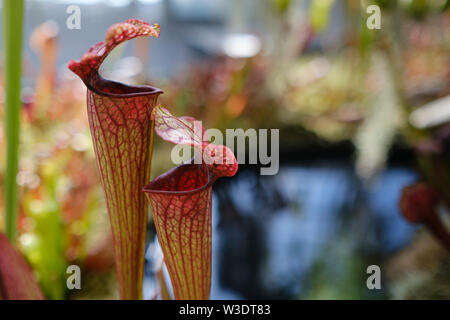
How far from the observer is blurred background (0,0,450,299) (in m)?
0.77

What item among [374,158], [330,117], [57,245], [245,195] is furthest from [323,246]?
[330,117]

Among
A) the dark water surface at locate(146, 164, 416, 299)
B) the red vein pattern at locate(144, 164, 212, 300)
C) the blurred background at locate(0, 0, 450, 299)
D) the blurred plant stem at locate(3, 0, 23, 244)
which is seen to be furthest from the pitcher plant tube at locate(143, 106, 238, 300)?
the dark water surface at locate(146, 164, 416, 299)

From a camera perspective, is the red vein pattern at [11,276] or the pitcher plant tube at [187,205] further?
the red vein pattern at [11,276]

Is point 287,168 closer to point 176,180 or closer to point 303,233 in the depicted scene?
point 303,233

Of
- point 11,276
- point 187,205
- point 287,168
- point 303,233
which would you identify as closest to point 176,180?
point 187,205

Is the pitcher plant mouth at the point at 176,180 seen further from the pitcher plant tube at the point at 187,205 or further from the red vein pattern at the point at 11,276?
the red vein pattern at the point at 11,276

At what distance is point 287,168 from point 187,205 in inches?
53.3

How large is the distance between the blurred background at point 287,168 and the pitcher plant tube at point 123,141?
4.5 inches

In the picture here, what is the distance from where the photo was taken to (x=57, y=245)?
662 millimetres

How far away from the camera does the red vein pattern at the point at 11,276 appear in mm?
410

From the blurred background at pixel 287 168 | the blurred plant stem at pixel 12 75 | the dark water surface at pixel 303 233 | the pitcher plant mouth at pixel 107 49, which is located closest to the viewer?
the pitcher plant mouth at pixel 107 49

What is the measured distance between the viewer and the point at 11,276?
41cm

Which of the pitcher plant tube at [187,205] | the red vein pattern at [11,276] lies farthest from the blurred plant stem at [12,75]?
the pitcher plant tube at [187,205]
